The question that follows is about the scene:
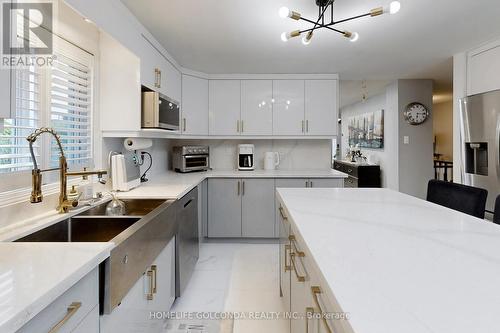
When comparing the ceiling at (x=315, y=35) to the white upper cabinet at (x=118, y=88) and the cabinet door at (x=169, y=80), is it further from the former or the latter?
the white upper cabinet at (x=118, y=88)

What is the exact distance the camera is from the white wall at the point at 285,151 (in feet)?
14.3

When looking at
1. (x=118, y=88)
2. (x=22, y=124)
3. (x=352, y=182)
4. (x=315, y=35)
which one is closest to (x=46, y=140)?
(x=22, y=124)

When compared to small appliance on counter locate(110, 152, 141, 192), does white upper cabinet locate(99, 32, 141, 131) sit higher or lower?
higher

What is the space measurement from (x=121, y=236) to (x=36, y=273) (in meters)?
0.42

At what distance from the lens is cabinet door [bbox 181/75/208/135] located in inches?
147

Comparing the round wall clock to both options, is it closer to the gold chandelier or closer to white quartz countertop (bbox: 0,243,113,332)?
the gold chandelier

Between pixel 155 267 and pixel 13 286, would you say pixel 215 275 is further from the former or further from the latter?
pixel 13 286

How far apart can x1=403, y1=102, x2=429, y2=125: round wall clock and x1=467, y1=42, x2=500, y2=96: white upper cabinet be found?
138cm

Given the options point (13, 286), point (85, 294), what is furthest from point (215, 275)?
point (13, 286)

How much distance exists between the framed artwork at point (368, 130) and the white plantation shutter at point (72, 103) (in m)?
4.97

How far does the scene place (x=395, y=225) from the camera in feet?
4.08

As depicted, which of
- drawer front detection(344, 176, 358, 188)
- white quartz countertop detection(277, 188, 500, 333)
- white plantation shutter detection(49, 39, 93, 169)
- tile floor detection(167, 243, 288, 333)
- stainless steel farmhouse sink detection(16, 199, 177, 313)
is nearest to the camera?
white quartz countertop detection(277, 188, 500, 333)

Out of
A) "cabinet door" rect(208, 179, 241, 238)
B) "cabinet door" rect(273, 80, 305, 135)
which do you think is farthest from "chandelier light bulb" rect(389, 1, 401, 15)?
"cabinet door" rect(208, 179, 241, 238)

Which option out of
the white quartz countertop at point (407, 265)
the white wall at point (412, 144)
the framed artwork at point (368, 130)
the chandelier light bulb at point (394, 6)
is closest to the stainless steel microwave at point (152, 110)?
the white quartz countertop at point (407, 265)
